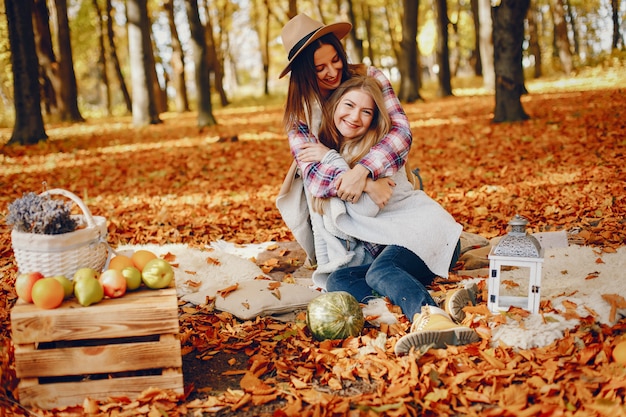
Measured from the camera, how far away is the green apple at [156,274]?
2.79 metres

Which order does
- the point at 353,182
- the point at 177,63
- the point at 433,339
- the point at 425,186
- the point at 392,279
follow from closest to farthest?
the point at 433,339 → the point at 392,279 → the point at 353,182 → the point at 425,186 → the point at 177,63

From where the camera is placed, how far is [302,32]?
13.1 feet

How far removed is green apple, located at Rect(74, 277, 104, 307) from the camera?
258cm

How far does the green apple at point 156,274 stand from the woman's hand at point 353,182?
4.35 feet

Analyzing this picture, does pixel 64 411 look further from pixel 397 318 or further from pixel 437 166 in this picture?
pixel 437 166

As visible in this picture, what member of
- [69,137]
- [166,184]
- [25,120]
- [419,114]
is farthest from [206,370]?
[419,114]

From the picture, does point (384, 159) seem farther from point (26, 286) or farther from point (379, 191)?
point (26, 286)

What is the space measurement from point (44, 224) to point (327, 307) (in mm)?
1475

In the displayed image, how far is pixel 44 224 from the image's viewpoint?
108 inches

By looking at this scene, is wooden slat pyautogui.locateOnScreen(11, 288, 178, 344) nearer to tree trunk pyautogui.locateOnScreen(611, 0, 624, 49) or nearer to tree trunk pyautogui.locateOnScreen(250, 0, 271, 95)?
tree trunk pyautogui.locateOnScreen(250, 0, 271, 95)

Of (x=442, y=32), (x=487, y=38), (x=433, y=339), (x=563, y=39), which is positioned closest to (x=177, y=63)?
(x=442, y=32)

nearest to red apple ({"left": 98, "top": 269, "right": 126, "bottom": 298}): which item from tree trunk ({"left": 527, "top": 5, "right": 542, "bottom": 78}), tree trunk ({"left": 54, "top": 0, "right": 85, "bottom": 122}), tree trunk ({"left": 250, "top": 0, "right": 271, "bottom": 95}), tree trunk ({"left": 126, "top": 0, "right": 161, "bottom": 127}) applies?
tree trunk ({"left": 126, "top": 0, "right": 161, "bottom": 127})

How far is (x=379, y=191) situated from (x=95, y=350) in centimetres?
194

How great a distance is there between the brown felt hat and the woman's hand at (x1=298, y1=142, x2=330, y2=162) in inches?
20.5
